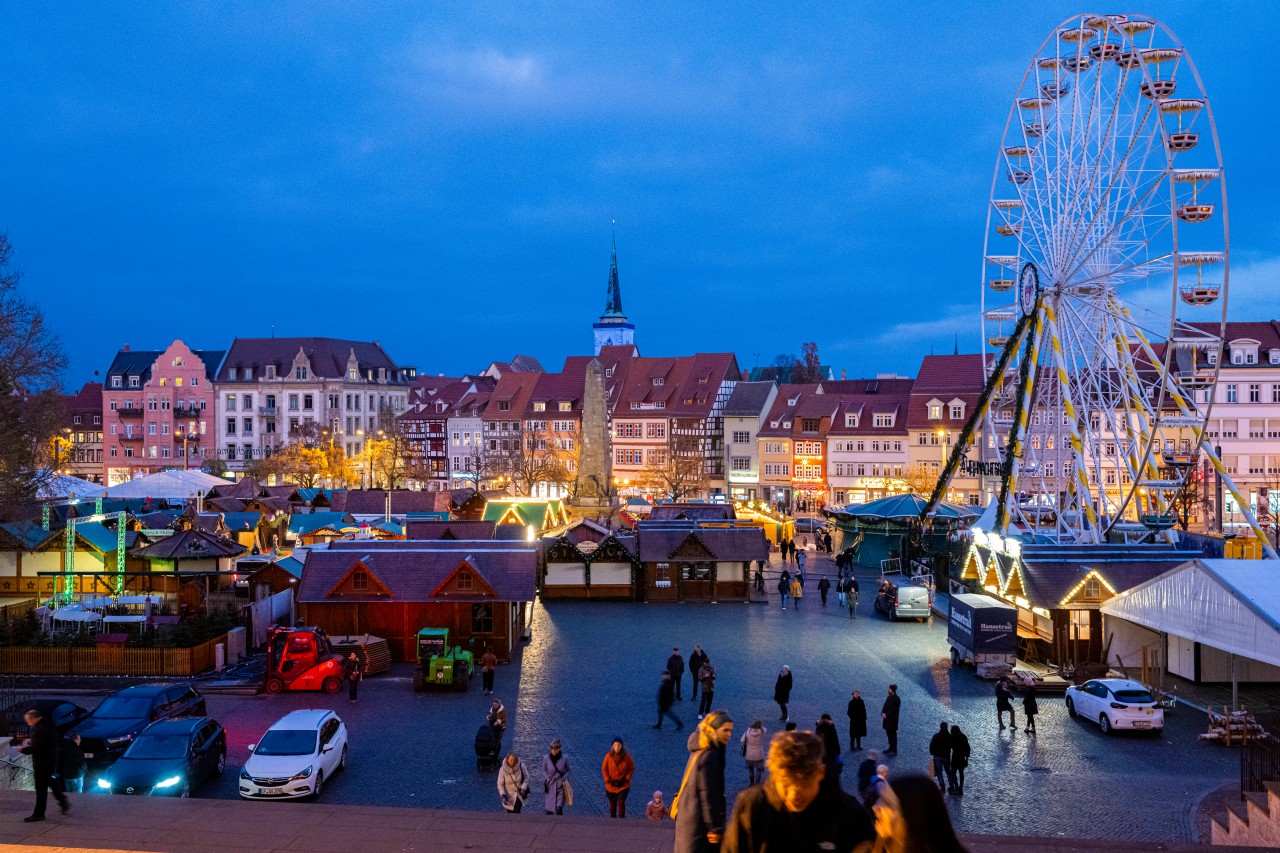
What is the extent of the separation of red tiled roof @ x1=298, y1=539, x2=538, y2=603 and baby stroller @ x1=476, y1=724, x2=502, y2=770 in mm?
10171

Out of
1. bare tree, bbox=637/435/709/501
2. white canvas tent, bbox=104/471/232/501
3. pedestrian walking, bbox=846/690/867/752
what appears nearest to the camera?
pedestrian walking, bbox=846/690/867/752

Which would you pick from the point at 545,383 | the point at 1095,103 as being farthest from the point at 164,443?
the point at 1095,103

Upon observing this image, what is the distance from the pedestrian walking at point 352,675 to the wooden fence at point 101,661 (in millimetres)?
3640

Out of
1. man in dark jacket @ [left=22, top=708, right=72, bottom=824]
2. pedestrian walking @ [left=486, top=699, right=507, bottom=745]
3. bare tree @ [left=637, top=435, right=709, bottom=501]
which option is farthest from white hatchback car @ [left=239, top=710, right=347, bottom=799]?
bare tree @ [left=637, top=435, right=709, bottom=501]

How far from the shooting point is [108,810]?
35.3 ft

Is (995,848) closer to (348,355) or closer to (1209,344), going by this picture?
(1209,344)

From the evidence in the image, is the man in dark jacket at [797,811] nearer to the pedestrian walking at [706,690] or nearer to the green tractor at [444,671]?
the pedestrian walking at [706,690]

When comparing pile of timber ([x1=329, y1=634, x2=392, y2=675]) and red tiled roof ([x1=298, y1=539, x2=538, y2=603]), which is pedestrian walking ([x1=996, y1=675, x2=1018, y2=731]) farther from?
pile of timber ([x1=329, y1=634, x2=392, y2=675])

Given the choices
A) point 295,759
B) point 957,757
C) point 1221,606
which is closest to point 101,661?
point 295,759

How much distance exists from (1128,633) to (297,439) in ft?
272

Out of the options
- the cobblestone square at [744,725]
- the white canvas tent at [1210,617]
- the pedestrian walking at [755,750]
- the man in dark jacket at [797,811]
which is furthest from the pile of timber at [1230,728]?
the man in dark jacket at [797,811]

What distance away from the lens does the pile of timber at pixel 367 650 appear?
1018 inches

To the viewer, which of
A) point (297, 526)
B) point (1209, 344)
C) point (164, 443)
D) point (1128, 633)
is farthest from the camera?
point (164, 443)

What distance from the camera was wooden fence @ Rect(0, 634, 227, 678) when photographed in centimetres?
2544
